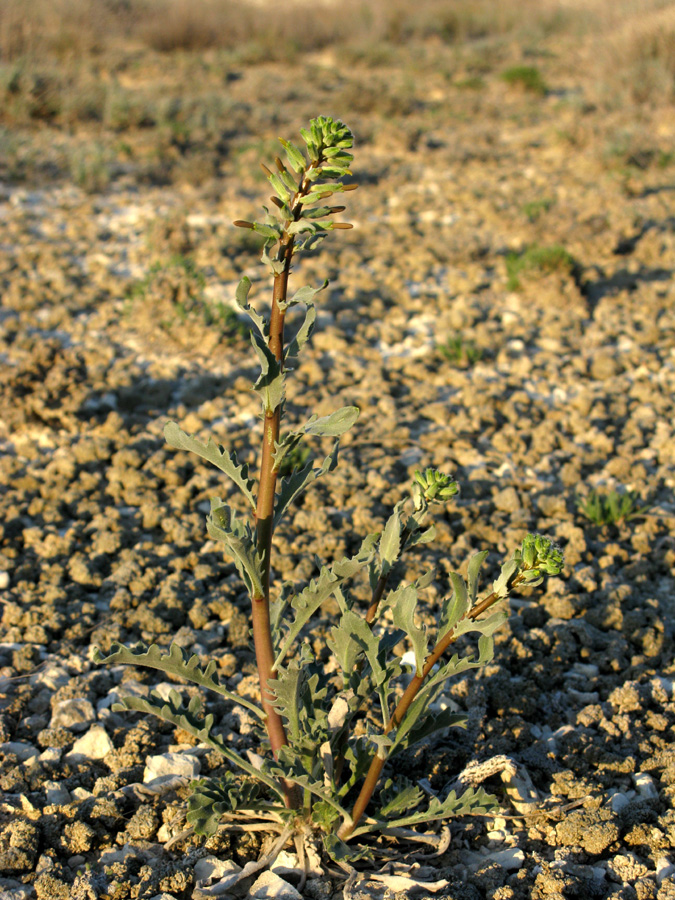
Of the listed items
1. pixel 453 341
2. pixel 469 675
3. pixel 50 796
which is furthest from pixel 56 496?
pixel 453 341

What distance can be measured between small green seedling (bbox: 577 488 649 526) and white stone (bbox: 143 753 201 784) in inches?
75.8

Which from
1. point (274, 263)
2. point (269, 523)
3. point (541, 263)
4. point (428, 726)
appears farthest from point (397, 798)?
point (541, 263)

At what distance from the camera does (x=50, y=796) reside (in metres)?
2.15

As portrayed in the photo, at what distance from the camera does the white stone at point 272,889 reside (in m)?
1.83

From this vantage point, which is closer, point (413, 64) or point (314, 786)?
point (314, 786)

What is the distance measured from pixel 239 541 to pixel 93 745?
3.89ft

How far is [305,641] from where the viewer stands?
6.02ft

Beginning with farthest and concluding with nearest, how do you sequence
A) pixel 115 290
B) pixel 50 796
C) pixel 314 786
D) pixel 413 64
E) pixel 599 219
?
pixel 413 64 < pixel 599 219 < pixel 115 290 < pixel 50 796 < pixel 314 786

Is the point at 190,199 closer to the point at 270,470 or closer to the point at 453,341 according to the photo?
the point at 453,341

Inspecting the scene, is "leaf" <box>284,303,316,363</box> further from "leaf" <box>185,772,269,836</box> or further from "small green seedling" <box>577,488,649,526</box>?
"small green seedling" <box>577,488,649,526</box>

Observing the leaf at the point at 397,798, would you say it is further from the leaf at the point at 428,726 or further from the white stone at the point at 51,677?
the white stone at the point at 51,677

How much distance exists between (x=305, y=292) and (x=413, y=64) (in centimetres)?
1104

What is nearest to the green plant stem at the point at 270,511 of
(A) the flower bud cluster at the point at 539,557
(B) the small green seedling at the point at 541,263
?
(A) the flower bud cluster at the point at 539,557

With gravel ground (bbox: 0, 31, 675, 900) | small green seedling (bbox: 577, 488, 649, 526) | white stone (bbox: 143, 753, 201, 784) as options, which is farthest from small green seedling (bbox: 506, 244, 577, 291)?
white stone (bbox: 143, 753, 201, 784)
